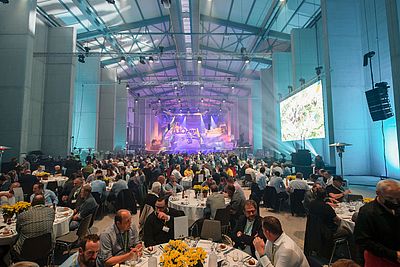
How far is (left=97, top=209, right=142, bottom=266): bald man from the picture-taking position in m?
2.57

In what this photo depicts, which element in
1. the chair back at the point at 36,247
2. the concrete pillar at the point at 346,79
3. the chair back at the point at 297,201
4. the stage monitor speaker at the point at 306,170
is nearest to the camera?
the chair back at the point at 36,247

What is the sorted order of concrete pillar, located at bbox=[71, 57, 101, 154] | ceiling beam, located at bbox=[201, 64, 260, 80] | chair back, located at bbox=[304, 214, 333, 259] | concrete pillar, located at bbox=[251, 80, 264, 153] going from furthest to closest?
ceiling beam, located at bbox=[201, 64, 260, 80], concrete pillar, located at bbox=[251, 80, 264, 153], concrete pillar, located at bbox=[71, 57, 101, 154], chair back, located at bbox=[304, 214, 333, 259]

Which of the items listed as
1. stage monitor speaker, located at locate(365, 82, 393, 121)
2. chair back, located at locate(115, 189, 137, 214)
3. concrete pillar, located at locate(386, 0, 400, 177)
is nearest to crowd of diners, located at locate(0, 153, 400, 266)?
chair back, located at locate(115, 189, 137, 214)

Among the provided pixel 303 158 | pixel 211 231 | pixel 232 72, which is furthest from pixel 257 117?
pixel 211 231

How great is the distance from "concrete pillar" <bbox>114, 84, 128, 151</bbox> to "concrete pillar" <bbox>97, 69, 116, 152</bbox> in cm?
240

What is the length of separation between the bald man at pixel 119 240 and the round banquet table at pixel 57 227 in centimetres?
163

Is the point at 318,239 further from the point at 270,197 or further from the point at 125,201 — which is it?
the point at 125,201

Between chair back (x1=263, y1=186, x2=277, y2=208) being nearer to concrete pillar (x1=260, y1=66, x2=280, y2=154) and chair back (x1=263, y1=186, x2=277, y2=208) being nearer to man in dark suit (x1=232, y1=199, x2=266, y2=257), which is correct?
man in dark suit (x1=232, y1=199, x2=266, y2=257)

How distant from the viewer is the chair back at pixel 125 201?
20.6ft

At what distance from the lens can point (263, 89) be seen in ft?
63.8

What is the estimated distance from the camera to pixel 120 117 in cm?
2248

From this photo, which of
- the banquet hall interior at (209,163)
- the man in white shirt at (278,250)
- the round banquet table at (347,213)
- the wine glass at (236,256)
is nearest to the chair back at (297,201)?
the banquet hall interior at (209,163)

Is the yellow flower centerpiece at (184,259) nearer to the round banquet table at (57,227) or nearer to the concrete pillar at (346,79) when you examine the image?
the round banquet table at (57,227)

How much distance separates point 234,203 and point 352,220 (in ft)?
6.21
